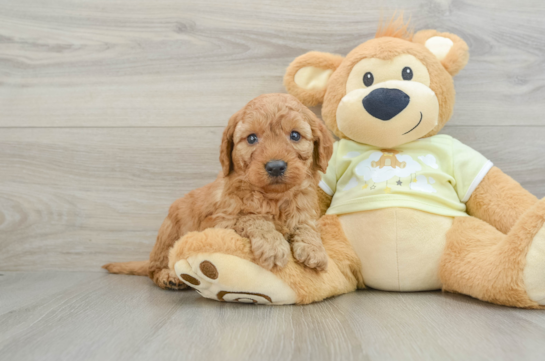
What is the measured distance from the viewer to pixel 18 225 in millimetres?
1575

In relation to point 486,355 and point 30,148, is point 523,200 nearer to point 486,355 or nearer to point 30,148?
point 486,355

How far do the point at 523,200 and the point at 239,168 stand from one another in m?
0.82

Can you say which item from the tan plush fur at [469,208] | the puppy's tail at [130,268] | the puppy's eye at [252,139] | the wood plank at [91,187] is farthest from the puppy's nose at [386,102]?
the puppy's tail at [130,268]

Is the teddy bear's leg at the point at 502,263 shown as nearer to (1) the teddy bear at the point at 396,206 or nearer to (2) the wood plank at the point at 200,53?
(1) the teddy bear at the point at 396,206

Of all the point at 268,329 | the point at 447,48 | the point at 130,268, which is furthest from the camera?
the point at 130,268

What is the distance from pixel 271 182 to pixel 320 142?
22 cm

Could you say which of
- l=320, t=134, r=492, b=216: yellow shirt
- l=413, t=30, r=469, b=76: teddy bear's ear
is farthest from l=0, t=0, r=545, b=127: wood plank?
l=320, t=134, r=492, b=216: yellow shirt

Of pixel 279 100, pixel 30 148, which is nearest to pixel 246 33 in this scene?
pixel 279 100

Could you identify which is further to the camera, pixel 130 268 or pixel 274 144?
pixel 130 268

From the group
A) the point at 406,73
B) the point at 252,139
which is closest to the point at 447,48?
the point at 406,73

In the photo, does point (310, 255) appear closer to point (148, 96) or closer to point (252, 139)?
point (252, 139)

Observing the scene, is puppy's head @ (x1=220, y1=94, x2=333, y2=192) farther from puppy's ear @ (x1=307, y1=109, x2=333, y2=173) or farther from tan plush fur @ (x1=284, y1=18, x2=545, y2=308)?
tan plush fur @ (x1=284, y1=18, x2=545, y2=308)

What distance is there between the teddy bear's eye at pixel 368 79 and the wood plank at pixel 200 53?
330 millimetres

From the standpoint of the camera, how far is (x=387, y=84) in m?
1.19
